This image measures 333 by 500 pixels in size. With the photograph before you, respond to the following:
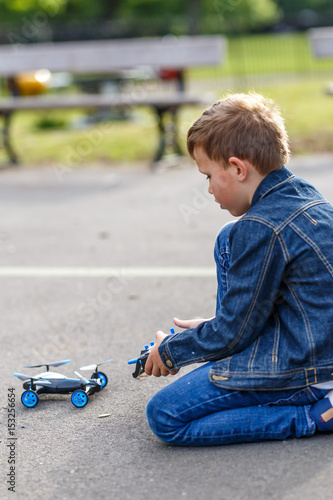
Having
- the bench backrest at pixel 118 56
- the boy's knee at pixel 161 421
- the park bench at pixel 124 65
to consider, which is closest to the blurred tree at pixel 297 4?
the bench backrest at pixel 118 56

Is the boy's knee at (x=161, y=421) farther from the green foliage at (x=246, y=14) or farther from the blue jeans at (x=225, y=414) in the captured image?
the green foliage at (x=246, y=14)

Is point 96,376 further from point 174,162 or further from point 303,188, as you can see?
point 174,162

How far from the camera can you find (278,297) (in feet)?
8.25

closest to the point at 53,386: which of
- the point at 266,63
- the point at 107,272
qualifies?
the point at 107,272

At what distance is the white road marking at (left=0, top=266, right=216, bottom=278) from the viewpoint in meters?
4.75

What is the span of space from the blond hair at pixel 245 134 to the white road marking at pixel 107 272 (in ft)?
7.27

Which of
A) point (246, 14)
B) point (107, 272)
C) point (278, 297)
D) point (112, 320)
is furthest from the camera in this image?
point (246, 14)

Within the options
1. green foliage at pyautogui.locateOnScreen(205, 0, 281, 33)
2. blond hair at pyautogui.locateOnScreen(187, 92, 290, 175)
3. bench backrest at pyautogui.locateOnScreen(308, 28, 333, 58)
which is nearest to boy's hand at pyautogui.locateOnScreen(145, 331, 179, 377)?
blond hair at pyautogui.locateOnScreen(187, 92, 290, 175)

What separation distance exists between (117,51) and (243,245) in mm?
7844

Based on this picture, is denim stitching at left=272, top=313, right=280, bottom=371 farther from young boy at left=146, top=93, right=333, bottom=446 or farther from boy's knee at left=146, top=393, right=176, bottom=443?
boy's knee at left=146, top=393, right=176, bottom=443

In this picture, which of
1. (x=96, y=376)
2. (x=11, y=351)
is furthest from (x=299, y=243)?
(x=11, y=351)

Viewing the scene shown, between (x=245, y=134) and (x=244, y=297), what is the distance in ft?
1.85

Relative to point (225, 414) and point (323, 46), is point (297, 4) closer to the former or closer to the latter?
point (323, 46)

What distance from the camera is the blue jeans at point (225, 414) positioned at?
8.29ft
